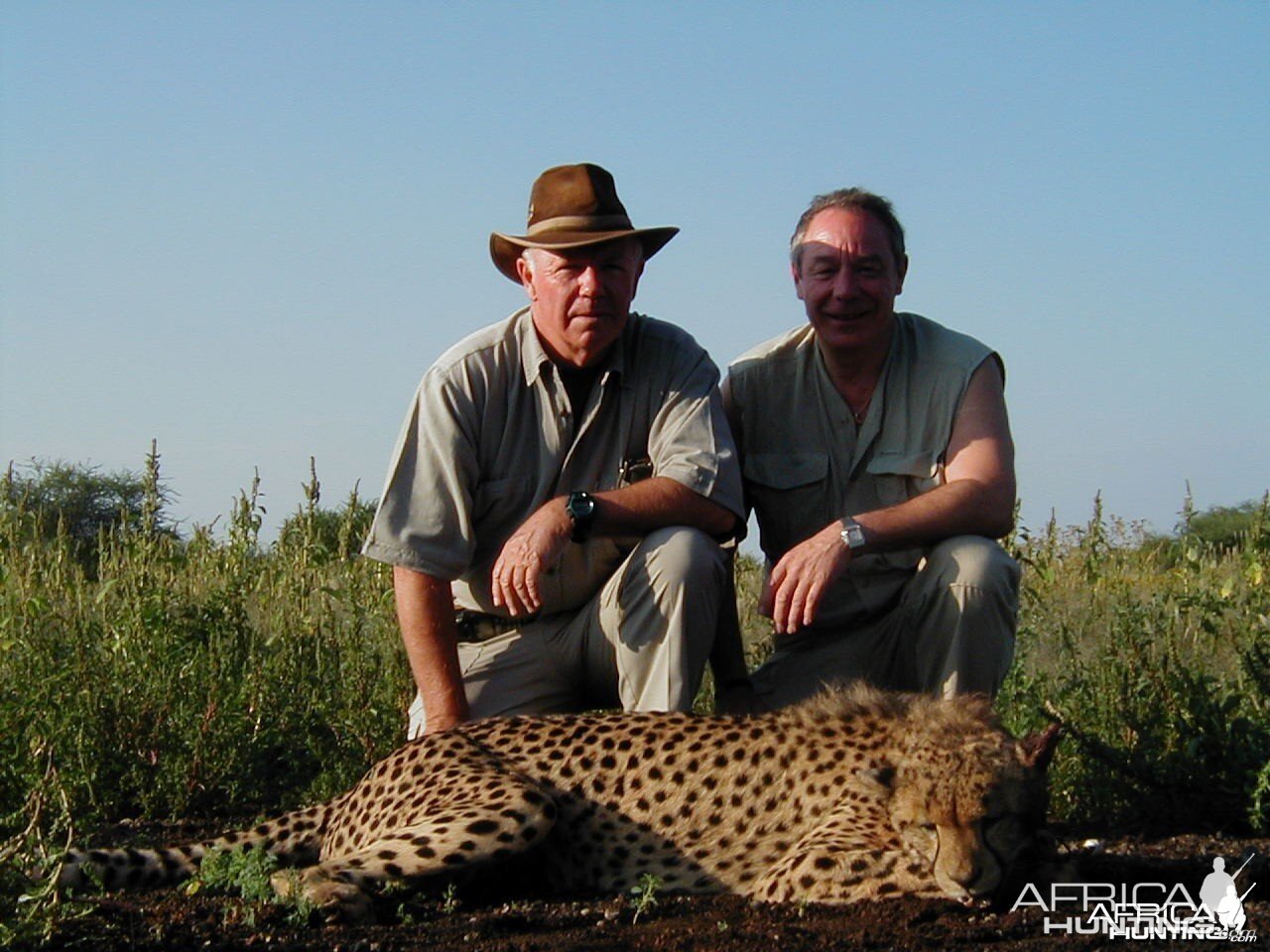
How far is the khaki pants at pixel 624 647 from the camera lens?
14.0 feet

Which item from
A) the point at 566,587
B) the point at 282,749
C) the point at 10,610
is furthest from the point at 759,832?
the point at 10,610

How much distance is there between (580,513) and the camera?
4.19 m

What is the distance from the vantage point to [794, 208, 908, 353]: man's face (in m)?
4.72

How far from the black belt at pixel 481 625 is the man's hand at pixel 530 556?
492 millimetres

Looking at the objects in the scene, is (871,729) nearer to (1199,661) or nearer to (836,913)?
(836,913)

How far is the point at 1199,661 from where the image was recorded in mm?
5242

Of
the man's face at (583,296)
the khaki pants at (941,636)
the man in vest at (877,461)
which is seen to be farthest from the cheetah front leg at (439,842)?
the man's face at (583,296)

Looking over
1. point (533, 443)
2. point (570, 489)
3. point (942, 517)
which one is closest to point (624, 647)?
point (570, 489)

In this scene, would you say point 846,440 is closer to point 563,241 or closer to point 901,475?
point 901,475

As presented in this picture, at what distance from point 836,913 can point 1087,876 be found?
762mm

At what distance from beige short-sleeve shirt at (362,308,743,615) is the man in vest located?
0.37 metres

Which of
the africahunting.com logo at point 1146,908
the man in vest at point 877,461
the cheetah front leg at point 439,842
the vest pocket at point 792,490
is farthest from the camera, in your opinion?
the vest pocket at point 792,490

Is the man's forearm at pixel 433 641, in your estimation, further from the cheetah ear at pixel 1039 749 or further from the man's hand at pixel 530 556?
the cheetah ear at pixel 1039 749

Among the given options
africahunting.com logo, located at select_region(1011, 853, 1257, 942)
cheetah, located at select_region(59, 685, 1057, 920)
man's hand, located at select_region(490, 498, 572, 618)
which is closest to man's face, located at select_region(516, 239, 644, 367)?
man's hand, located at select_region(490, 498, 572, 618)
